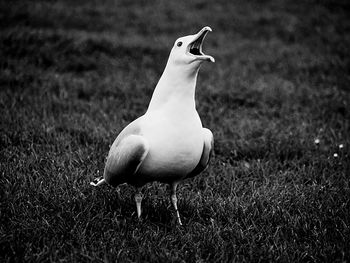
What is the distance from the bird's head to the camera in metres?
2.54

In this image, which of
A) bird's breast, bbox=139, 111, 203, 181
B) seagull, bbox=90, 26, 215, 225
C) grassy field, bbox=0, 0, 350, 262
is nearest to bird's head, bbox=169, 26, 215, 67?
seagull, bbox=90, 26, 215, 225

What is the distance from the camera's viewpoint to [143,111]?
529cm

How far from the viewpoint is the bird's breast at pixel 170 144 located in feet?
→ 8.42

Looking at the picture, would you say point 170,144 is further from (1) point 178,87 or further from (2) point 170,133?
(1) point 178,87

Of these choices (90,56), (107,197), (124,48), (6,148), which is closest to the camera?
(107,197)

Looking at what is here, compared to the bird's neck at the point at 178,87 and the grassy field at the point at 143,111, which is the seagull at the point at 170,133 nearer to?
the bird's neck at the point at 178,87

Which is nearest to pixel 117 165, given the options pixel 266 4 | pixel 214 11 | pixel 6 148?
pixel 6 148

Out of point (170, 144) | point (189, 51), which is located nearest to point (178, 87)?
point (189, 51)

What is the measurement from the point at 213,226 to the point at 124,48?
5406 millimetres

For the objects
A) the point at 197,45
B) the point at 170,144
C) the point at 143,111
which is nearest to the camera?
the point at 170,144

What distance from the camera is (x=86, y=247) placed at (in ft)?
8.36

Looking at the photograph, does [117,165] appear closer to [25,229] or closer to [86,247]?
[86,247]

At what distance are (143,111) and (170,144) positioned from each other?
277 centimetres

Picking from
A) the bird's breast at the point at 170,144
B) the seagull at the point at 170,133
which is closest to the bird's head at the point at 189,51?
the seagull at the point at 170,133
